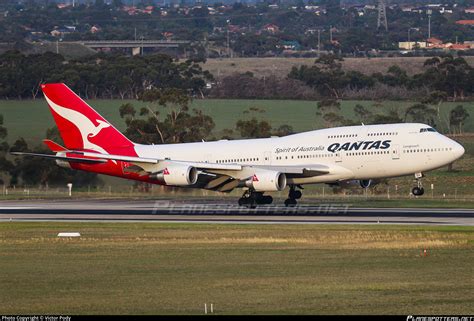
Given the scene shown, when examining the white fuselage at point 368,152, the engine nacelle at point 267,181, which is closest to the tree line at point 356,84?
the white fuselage at point 368,152

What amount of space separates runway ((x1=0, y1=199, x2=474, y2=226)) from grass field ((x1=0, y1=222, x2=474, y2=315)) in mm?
3892

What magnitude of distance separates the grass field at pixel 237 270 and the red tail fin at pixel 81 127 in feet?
55.1

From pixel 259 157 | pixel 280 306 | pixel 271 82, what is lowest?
pixel 271 82

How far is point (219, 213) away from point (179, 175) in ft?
10.1

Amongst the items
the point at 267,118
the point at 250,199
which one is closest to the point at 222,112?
the point at 267,118

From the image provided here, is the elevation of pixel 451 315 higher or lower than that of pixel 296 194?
higher

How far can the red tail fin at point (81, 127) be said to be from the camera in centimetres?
6919

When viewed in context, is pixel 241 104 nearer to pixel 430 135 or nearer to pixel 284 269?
pixel 430 135

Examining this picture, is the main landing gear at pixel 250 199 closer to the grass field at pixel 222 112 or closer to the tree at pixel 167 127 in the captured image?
the tree at pixel 167 127

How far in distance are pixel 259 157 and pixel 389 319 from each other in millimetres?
39059

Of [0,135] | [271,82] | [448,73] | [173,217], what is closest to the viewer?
[173,217]

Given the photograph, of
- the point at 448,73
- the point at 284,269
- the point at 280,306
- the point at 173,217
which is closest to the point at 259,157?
the point at 173,217

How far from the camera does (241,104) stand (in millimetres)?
135375

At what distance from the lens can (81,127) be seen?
227ft
